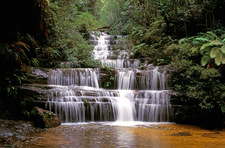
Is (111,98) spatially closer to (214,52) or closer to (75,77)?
(75,77)

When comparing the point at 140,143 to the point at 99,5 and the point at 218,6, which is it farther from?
the point at 99,5

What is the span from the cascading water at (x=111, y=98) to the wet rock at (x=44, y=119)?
2.05 feet

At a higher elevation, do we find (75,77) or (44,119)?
(75,77)

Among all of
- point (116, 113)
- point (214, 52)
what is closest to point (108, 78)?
point (116, 113)

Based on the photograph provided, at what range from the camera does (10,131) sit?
552 cm

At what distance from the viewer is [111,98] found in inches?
339

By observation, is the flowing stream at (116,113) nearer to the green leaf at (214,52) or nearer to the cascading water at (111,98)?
the cascading water at (111,98)

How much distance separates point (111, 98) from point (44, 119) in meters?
3.20

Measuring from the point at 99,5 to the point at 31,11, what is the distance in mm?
26287

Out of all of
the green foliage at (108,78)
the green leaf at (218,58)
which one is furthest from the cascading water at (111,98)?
the green leaf at (218,58)

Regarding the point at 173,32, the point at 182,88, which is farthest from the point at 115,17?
the point at 182,88

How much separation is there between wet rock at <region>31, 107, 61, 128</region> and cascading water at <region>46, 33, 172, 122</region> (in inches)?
24.6

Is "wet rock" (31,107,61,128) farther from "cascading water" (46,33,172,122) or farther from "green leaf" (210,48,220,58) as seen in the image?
"green leaf" (210,48,220,58)

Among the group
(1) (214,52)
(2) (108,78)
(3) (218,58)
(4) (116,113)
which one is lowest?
(4) (116,113)
